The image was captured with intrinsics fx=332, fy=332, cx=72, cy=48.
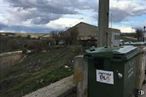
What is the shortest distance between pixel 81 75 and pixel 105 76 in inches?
28.7

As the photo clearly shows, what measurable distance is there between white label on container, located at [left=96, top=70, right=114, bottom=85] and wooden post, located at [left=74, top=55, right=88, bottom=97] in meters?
0.40

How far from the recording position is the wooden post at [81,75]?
21.1ft

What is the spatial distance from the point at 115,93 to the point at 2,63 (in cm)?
4071

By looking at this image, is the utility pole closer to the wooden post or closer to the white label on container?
the wooden post

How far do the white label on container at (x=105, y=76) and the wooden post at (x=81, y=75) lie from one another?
15.7 inches

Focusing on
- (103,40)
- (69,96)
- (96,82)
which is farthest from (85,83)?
(103,40)

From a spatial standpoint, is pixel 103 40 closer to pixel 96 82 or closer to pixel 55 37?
pixel 96 82

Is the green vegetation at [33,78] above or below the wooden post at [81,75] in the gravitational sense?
below

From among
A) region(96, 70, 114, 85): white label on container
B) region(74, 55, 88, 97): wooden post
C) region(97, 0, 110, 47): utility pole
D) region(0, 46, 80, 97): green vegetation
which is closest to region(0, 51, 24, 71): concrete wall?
region(0, 46, 80, 97): green vegetation

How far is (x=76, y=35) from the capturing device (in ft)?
205

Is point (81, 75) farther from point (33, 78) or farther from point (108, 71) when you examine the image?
point (33, 78)

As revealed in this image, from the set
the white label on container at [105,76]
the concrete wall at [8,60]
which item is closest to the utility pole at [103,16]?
the white label on container at [105,76]

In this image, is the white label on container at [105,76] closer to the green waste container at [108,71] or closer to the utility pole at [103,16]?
the green waste container at [108,71]

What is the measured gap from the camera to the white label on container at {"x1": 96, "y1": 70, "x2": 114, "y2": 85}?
5.93m
